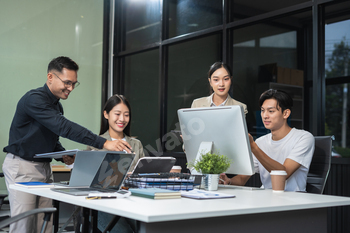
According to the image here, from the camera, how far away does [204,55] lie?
470 centimetres

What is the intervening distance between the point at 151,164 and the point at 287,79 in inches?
172

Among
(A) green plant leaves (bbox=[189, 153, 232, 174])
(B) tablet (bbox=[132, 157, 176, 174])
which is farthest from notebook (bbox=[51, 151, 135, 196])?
(A) green plant leaves (bbox=[189, 153, 232, 174])

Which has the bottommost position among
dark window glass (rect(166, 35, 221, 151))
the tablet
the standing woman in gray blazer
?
the tablet

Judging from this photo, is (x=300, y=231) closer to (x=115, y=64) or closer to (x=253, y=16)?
(x=253, y=16)

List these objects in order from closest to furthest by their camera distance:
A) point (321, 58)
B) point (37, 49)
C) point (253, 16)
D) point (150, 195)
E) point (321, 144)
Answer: point (150, 195)
point (321, 144)
point (321, 58)
point (253, 16)
point (37, 49)

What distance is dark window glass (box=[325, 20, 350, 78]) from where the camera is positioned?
5881 mm

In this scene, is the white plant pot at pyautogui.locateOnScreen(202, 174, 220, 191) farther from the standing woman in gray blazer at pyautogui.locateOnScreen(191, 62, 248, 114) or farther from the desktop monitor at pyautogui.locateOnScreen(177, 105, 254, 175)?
the standing woman in gray blazer at pyautogui.locateOnScreen(191, 62, 248, 114)

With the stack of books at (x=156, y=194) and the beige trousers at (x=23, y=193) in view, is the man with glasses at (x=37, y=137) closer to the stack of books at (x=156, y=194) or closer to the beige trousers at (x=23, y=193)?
the beige trousers at (x=23, y=193)

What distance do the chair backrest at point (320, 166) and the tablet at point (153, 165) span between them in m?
0.84

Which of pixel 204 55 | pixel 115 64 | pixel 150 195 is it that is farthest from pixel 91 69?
pixel 150 195

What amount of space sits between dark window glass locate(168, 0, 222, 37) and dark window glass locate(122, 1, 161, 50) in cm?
26

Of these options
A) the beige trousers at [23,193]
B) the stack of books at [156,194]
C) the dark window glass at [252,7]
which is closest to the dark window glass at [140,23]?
the dark window glass at [252,7]

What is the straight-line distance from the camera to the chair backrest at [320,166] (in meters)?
2.19

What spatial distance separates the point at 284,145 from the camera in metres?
2.30
